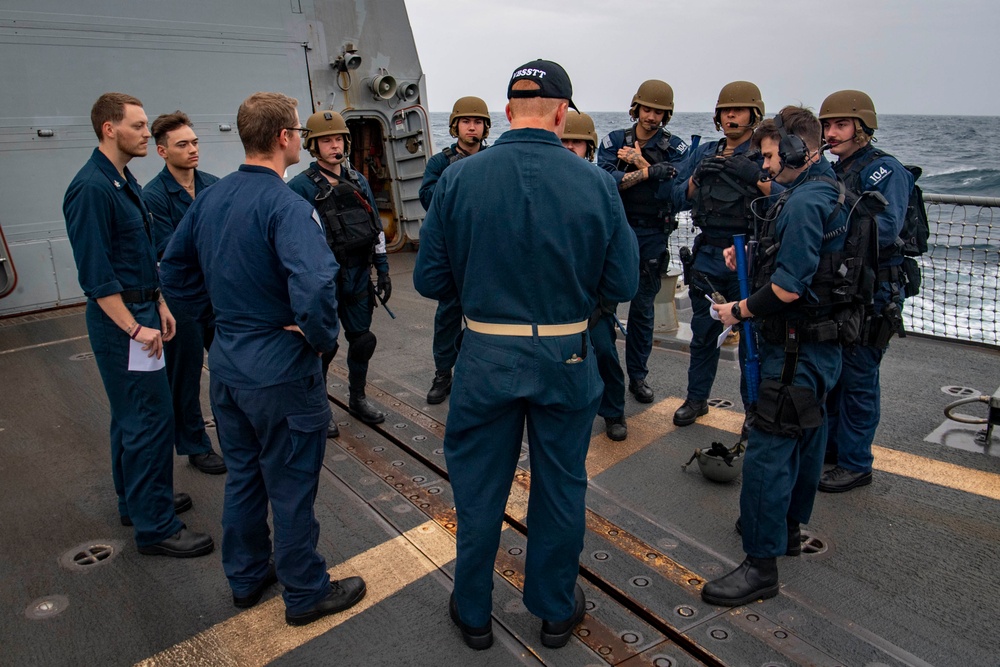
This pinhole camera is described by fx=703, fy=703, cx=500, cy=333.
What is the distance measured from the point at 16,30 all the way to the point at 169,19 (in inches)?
55.8

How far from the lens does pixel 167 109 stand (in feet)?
24.2

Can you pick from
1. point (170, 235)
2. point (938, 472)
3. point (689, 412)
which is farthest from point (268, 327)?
point (938, 472)

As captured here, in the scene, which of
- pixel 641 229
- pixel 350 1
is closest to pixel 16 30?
pixel 350 1

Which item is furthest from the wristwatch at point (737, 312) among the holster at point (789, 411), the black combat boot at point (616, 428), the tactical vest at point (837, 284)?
the black combat boot at point (616, 428)

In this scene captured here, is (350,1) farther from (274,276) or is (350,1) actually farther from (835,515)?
(835,515)

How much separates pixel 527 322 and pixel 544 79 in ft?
2.44

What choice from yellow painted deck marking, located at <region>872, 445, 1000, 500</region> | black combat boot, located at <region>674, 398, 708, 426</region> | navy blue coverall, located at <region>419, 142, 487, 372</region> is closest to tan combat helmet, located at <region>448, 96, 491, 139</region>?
navy blue coverall, located at <region>419, 142, 487, 372</region>

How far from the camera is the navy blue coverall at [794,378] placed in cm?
258

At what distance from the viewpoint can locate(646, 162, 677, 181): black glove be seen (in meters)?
4.24

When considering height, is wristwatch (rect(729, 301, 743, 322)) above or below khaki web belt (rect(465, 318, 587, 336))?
below

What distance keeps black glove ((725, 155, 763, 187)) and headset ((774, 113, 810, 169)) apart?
110 cm

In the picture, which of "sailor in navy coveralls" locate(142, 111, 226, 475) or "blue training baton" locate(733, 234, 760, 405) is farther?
"sailor in navy coveralls" locate(142, 111, 226, 475)

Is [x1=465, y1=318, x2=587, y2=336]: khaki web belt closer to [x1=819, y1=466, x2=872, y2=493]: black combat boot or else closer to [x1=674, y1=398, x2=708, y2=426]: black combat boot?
[x1=819, y1=466, x2=872, y2=493]: black combat boot

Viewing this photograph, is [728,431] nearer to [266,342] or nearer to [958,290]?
[266,342]
